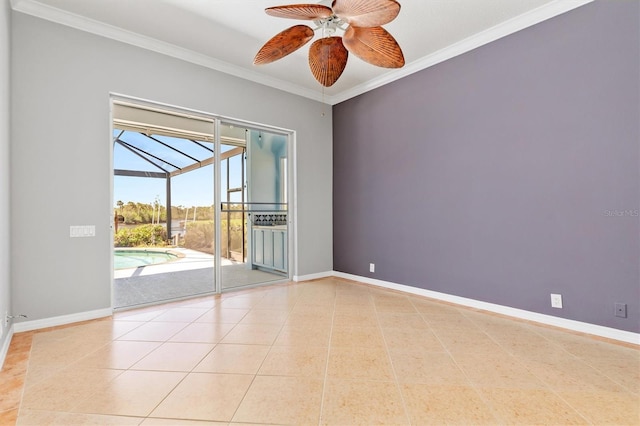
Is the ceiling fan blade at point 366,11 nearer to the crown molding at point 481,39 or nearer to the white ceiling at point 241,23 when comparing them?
the white ceiling at point 241,23

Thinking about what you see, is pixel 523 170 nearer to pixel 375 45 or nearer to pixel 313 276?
pixel 375 45

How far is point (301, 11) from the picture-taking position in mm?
2047

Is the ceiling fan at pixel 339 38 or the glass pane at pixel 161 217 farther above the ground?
the ceiling fan at pixel 339 38

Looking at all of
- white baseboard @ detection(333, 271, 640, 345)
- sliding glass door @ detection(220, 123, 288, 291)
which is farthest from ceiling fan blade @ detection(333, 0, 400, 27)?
white baseboard @ detection(333, 271, 640, 345)

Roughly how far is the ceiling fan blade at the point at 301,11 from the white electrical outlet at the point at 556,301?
122 inches

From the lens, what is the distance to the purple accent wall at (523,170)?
2.51 meters

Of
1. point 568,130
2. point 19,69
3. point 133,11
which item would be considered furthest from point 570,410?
point 19,69

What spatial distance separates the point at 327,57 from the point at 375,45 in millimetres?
402

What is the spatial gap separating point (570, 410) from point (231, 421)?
1.77 metres

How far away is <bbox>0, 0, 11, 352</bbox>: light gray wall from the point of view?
7.35 feet

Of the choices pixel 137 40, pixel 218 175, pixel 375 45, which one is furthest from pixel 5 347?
pixel 375 45

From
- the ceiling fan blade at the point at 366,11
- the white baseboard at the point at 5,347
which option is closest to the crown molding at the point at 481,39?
the ceiling fan blade at the point at 366,11

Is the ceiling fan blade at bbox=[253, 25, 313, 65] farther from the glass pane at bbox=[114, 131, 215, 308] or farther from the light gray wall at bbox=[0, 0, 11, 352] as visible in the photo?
the glass pane at bbox=[114, 131, 215, 308]

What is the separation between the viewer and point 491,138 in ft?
10.7
